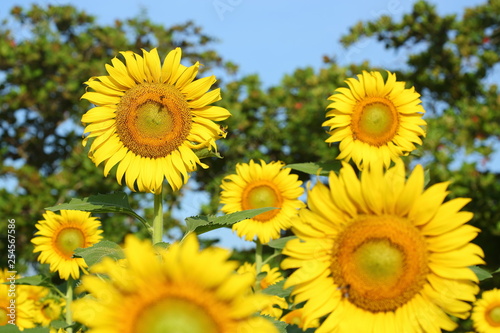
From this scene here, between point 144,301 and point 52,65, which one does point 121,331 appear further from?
point 52,65

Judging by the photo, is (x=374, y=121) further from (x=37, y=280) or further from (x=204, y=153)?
(x=37, y=280)

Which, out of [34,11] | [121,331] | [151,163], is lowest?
[121,331]

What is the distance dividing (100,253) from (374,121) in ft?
6.47

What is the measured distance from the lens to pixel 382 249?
2066 mm

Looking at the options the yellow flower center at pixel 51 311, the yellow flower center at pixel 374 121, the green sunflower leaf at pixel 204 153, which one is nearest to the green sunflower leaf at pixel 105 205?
the green sunflower leaf at pixel 204 153

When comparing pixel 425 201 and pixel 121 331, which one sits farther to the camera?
pixel 425 201

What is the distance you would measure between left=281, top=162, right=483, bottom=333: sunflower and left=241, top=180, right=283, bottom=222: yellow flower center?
10.8ft

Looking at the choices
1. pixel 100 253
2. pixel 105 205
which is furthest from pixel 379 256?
pixel 105 205

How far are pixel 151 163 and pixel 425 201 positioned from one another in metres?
1.50

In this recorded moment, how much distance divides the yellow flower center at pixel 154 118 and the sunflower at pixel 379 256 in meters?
1.17

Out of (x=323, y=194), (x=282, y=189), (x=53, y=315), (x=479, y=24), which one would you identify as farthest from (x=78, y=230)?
(x=479, y=24)

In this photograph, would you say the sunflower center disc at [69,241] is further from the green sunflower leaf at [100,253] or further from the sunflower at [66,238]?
the green sunflower leaf at [100,253]

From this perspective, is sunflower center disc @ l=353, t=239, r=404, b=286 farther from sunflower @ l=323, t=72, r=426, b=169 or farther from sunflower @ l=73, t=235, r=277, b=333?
sunflower @ l=323, t=72, r=426, b=169

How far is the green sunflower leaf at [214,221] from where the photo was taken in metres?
2.45
